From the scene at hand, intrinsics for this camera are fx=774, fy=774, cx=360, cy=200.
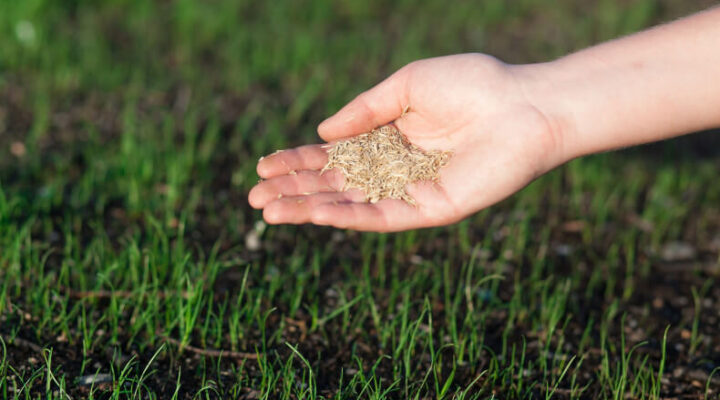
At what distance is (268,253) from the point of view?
3.09 meters

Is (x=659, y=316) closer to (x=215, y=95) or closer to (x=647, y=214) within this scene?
(x=647, y=214)

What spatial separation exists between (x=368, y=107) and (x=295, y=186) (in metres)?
0.39

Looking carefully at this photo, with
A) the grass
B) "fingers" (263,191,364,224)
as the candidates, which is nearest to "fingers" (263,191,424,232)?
"fingers" (263,191,364,224)

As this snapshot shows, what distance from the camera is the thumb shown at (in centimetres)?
268

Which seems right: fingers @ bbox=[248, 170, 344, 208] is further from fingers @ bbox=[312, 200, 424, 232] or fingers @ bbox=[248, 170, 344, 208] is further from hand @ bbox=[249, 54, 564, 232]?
fingers @ bbox=[312, 200, 424, 232]

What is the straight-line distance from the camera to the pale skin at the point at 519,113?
2484 millimetres

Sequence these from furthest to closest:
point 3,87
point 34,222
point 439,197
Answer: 1. point 3,87
2. point 34,222
3. point 439,197

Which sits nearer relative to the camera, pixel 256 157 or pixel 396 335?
pixel 396 335

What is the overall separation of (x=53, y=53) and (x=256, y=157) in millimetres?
1500

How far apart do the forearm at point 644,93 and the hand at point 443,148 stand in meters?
0.08

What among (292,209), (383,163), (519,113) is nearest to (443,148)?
(383,163)

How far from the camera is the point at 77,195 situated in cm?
326

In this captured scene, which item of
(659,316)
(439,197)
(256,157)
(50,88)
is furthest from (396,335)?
(50,88)

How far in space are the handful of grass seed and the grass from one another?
34cm
